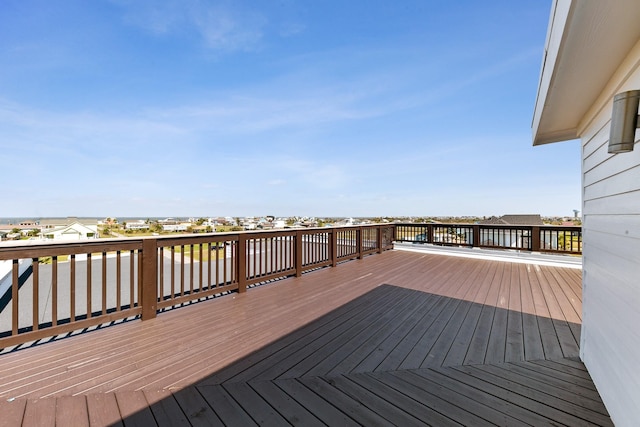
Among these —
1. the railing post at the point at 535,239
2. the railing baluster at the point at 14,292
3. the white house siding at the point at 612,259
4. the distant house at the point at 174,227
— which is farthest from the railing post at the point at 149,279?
the railing post at the point at 535,239

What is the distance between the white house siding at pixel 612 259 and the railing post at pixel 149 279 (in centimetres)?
360

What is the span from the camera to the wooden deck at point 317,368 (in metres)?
1.41

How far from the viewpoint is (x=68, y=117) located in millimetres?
8867

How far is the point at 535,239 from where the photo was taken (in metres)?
6.12

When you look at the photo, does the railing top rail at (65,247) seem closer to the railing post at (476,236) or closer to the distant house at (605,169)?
the distant house at (605,169)

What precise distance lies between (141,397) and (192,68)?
338 inches

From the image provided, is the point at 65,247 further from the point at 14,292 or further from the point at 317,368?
the point at 317,368

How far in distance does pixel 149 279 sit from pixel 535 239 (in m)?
7.94

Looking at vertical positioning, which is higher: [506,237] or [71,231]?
[71,231]

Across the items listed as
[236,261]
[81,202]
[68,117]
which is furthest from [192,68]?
[81,202]

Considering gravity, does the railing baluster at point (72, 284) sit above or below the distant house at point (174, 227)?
below

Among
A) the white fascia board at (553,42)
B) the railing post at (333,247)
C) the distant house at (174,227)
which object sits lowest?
the railing post at (333,247)

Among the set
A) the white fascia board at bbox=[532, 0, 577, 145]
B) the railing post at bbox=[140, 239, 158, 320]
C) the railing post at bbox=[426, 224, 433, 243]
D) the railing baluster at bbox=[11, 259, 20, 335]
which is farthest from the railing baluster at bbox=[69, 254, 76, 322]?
the railing post at bbox=[426, 224, 433, 243]

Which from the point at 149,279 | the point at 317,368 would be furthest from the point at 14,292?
the point at 317,368
